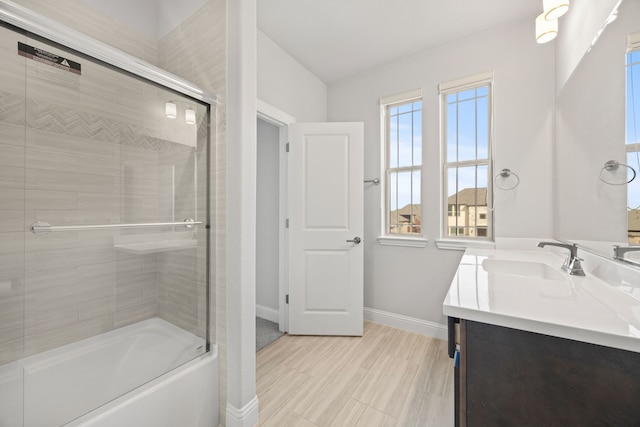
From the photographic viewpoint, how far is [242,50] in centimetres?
139

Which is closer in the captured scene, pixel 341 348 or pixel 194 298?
pixel 194 298

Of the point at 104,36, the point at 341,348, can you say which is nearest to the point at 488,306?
the point at 341,348

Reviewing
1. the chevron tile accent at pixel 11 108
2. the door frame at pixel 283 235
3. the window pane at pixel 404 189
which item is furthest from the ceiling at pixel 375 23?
the chevron tile accent at pixel 11 108

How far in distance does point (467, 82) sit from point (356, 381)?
2.69 m

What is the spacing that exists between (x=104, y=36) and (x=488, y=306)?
8.76 ft

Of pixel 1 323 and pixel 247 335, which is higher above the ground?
pixel 1 323

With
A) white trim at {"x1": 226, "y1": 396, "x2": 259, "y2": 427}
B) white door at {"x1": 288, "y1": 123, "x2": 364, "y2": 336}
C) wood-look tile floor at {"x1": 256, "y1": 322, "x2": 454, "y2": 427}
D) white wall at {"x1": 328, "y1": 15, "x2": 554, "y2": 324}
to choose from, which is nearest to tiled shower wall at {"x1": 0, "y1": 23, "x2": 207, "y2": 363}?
white trim at {"x1": 226, "y1": 396, "x2": 259, "y2": 427}

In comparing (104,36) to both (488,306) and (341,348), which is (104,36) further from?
(341,348)

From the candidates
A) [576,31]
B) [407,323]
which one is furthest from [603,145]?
[407,323]

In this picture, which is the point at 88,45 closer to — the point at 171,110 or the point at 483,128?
the point at 171,110

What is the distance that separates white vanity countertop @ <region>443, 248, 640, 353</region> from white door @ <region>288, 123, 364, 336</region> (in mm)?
1407

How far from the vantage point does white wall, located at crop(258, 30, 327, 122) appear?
231 centimetres

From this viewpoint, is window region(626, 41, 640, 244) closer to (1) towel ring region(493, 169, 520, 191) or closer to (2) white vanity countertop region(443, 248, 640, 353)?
(2) white vanity countertop region(443, 248, 640, 353)

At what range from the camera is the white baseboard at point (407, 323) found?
8.01 ft
